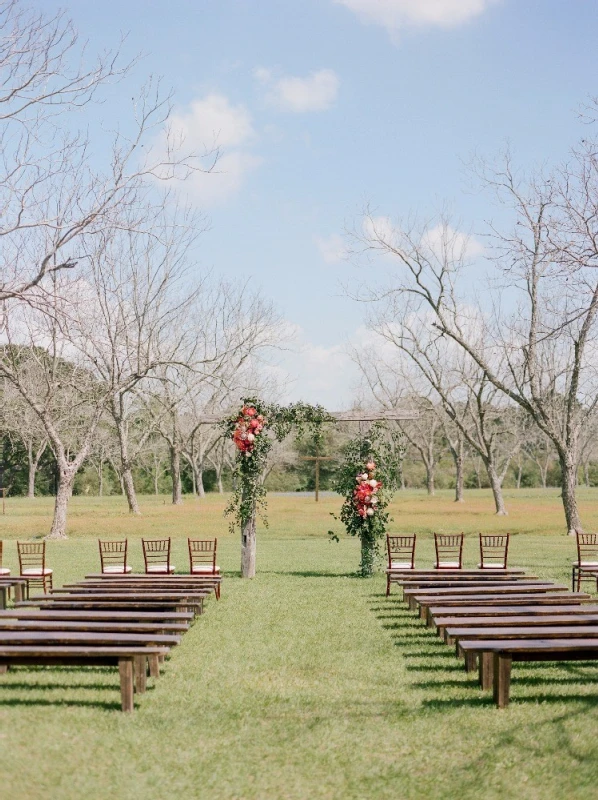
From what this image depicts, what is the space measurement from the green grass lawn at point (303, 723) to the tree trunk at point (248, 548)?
4391 millimetres

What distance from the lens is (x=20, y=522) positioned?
33281 millimetres

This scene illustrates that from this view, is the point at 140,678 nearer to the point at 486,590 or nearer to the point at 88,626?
the point at 88,626

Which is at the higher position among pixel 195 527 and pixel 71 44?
pixel 71 44

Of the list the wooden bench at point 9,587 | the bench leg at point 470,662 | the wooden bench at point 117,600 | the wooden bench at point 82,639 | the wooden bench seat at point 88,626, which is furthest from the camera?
the wooden bench at point 9,587

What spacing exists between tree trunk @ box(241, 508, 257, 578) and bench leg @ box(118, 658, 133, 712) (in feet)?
31.9

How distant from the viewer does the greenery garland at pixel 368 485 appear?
16750 millimetres

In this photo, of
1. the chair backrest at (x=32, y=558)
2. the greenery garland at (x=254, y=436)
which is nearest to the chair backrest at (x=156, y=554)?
the greenery garland at (x=254, y=436)

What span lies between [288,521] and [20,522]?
1092 centimetres

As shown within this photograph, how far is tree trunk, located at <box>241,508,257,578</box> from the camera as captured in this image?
1664 centimetres

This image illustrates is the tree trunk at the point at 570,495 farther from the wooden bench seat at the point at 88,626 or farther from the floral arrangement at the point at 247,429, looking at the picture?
the wooden bench seat at the point at 88,626

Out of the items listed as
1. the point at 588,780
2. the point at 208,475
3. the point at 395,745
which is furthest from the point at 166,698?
the point at 208,475

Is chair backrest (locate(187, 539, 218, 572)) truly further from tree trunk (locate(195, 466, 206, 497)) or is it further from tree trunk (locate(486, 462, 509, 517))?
tree trunk (locate(195, 466, 206, 497))

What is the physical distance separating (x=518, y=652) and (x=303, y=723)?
187cm

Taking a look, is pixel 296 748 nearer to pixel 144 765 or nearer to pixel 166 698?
pixel 144 765
